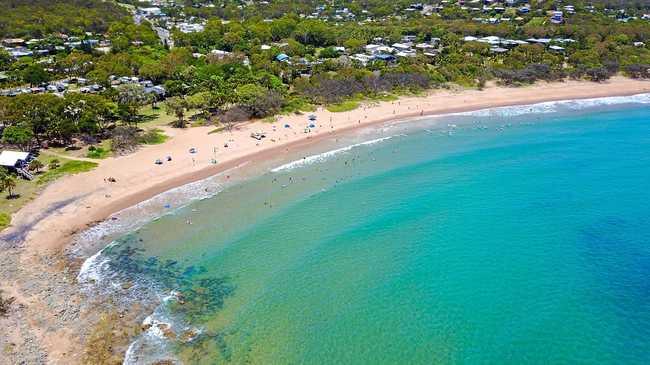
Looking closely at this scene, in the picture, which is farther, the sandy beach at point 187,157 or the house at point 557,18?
the house at point 557,18

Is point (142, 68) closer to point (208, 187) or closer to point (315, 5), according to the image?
point (208, 187)

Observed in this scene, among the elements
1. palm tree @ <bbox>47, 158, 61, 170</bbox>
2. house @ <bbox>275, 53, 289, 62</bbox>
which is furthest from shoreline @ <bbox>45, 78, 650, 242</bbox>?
house @ <bbox>275, 53, 289, 62</bbox>

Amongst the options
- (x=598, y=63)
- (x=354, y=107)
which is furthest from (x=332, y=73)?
(x=598, y=63)

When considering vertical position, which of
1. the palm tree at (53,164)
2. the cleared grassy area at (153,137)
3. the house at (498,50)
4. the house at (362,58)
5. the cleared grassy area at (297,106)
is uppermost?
the palm tree at (53,164)

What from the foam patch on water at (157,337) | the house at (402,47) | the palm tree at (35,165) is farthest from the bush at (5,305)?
the house at (402,47)

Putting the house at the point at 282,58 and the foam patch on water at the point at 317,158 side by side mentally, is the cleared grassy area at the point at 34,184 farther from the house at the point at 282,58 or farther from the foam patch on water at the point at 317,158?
the house at the point at 282,58

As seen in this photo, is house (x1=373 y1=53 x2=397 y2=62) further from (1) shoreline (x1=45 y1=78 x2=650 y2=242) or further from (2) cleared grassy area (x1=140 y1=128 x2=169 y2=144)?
(2) cleared grassy area (x1=140 y1=128 x2=169 y2=144)
